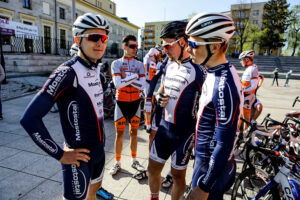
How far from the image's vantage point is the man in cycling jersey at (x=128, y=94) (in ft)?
12.6

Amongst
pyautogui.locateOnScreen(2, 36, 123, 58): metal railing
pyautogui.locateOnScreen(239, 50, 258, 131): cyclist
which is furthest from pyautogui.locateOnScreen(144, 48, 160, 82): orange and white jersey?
pyautogui.locateOnScreen(2, 36, 123, 58): metal railing

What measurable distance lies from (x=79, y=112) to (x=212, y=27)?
154 centimetres

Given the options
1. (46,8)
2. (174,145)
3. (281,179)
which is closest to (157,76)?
(174,145)

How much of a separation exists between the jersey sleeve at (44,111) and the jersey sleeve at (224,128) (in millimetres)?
1335

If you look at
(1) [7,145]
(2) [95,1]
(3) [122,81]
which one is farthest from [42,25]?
(3) [122,81]

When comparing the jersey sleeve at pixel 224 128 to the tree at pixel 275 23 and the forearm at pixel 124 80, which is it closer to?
the forearm at pixel 124 80

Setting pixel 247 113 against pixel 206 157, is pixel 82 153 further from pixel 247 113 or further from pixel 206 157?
pixel 247 113

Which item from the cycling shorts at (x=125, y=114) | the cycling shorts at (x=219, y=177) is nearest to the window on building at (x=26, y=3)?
the cycling shorts at (x=125, y=114)

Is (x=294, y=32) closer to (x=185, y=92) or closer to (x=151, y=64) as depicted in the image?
(x=151, y=64)

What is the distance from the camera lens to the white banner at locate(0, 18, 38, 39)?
16472 millimetres

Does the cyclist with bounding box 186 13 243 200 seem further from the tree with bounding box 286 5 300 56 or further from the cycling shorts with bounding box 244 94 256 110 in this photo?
the tree with bounding box 286 5 300 56

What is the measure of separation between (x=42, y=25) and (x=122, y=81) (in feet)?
93.9

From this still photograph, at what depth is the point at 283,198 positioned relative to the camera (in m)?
2.21

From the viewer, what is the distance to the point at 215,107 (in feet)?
5.32
